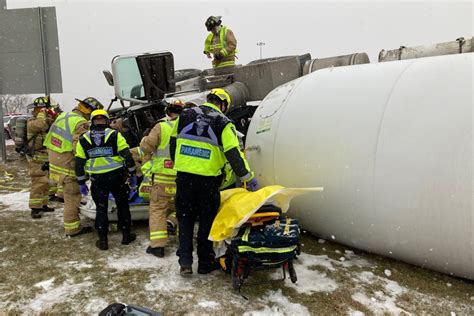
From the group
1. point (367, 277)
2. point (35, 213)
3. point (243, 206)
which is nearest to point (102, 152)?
point (243, 206)

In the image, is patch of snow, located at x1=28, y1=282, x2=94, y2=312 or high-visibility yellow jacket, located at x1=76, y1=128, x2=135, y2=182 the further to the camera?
high-visibility yellow jacket, located at x1=76, y1=128, x2=135, y2=182

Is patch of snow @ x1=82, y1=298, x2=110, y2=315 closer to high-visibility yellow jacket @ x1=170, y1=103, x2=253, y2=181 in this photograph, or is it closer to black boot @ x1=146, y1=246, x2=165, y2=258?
black boot @ x1=146, y1=246, x2=165, y2=258

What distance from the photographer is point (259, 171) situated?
5.24 m

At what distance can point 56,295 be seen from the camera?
3598mm

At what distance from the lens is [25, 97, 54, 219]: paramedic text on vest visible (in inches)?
253

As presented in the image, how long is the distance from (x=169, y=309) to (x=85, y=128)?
305 centimetres

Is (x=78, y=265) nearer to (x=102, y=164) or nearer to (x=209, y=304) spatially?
(x=102, y=164)

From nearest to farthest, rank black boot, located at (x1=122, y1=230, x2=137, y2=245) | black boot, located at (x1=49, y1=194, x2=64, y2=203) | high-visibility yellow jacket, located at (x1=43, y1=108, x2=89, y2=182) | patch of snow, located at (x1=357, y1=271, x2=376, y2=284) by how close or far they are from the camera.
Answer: patch of snow, located at (x1=357, y1=271, x2=376, y2=284) < black boot, located at (x1=122, y1=230, x2=137, y2=245) < high-visibility yellow jacket, located at (x1=43, y1=108, x2=89, y2=182) < black boot, located at (x1=49, y1=194, x2=64, y2=203)

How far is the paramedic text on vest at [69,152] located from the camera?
5375 mm

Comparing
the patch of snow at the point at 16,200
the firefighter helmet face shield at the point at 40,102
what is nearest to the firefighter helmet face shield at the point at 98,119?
the firefighter helmet face shield at the point at 40,102

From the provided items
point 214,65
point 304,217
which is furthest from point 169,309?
point 214,65

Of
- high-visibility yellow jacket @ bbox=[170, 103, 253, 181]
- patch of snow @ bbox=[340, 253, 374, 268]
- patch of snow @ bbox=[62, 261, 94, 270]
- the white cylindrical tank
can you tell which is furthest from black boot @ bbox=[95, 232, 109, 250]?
patch of snow @ bbox=[340, 253, 374, 268]

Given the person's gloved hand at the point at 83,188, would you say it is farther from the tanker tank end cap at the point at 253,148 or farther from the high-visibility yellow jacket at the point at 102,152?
the tanker tank end cap at the point at 253,148

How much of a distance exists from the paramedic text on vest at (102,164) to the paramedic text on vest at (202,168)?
1.22 meters
